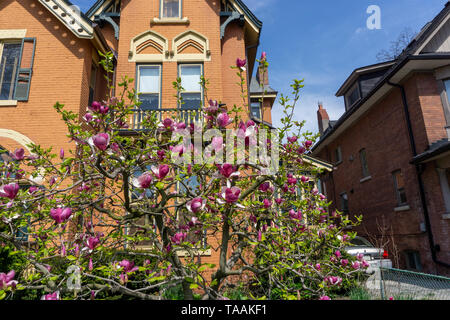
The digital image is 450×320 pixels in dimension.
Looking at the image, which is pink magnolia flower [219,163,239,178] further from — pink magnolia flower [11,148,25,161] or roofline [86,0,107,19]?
roofline [86,0,107,19]

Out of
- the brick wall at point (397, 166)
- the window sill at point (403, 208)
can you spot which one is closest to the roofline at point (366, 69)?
the brick wall at point (397, 166)

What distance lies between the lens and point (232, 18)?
39.2 feet

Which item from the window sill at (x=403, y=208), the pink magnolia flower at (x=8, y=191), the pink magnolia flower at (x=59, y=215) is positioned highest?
the window sill at (x=403, y=208)

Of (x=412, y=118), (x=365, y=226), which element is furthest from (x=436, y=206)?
(x=365, y=226)

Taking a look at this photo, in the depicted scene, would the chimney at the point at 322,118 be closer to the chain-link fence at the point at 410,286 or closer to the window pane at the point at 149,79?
the window pane at the point at 149,79

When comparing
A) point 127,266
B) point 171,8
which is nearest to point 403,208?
point 127,266

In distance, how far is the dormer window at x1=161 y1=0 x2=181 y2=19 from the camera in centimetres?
1219

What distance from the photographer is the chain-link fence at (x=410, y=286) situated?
17.4ft

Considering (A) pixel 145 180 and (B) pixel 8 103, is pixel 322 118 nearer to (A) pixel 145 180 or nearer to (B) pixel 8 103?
(B) pixel 8 103

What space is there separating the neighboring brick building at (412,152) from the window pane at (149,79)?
9.36 m

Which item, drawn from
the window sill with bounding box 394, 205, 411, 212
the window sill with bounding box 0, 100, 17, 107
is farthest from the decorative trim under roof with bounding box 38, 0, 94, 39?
the window sill with bounding box 394, 205, 411, 212

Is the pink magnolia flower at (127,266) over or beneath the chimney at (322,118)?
beneath
